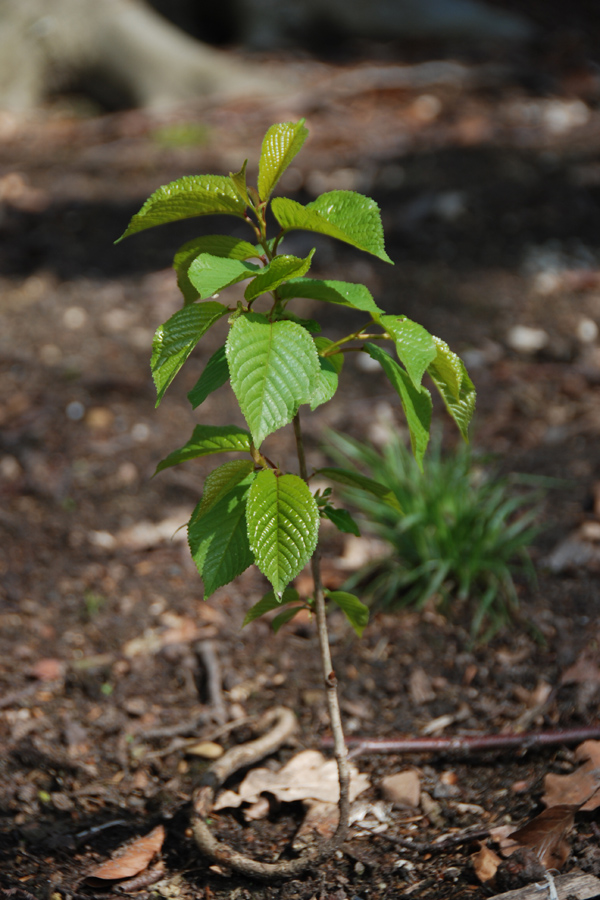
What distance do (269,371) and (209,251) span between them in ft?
0.93

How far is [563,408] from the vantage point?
2.96m

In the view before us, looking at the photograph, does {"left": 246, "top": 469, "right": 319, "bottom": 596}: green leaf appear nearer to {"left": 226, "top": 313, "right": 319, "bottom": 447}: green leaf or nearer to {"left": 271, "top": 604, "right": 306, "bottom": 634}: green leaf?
{"left": 226, "top": 313, "right": 319, "bottom": 447}: green leaf

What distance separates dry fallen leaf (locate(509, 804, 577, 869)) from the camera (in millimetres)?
1345

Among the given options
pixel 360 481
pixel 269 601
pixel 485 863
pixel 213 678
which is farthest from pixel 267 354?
pixel 213 678

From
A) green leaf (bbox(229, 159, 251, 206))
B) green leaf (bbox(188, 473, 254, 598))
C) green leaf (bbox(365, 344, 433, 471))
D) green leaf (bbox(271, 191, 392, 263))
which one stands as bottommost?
green leaf (bbox(188, 473, 254, 598))

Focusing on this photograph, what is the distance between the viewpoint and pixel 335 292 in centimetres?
110

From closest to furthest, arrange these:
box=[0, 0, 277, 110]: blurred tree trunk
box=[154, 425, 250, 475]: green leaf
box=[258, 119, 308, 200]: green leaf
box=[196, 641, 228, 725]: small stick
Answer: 1. box=[258, 119, 308, 200]: green leaf
2. box=[154, 425, 250, 475]: green leaf
3. box=[196, 641, 228, 725]: small stick
4. box=[0, 0, 277, 110]: blurred tree trunk

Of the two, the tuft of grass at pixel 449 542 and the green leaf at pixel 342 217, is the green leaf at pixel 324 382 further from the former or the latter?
the tuft of grass at pixel 449 542

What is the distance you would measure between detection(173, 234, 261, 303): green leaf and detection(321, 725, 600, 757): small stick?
1073 millimetres

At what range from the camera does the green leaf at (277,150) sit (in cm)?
108

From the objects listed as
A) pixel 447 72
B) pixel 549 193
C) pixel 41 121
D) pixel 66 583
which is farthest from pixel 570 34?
pixel 66 583

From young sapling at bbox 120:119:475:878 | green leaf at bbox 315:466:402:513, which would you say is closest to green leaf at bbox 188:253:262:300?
young sapling at bbox 120:119:475:878

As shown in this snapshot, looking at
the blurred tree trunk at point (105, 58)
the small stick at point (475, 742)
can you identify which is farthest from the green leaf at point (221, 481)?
the blurred tree trunk at point (105, 58)

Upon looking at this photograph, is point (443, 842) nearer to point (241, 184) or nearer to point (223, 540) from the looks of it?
point (223, 540)
